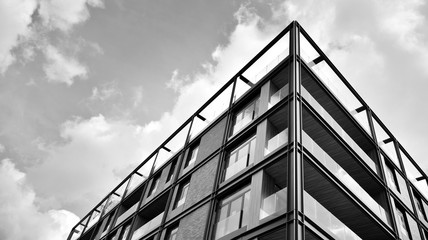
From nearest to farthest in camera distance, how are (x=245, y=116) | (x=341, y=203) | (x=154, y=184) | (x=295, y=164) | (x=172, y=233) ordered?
(x=295, y=164)
(x=341, y=203)
(x=172, y=233)
(x=245, y=116)
(x=154, y=184)

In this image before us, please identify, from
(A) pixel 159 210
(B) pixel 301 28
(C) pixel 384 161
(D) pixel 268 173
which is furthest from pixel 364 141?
(A) pixel 159 210

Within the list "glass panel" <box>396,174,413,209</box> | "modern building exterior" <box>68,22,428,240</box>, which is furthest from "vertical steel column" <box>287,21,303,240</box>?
"glass panel" <box>396,174,413,209</box>

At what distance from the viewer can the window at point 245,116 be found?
763 inches

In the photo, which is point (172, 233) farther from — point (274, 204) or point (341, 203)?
point (341, 203)

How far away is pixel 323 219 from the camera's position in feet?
43.3

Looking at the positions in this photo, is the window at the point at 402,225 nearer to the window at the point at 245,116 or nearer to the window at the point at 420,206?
the window at the point at 420,206

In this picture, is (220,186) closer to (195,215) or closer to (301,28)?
(195,215)

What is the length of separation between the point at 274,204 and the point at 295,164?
177 centimetres

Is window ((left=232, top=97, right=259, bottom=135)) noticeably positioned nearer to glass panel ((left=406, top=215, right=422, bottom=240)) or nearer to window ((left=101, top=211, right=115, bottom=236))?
glass panel ((left=406, top=215, right=422, bottom=240))

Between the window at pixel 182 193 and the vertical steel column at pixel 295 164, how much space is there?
9.01 meters

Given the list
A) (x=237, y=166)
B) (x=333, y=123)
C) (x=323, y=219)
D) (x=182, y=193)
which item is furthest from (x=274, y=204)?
(x=182, y=193)

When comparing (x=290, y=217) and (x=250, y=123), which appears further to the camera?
(x=250, y=123)

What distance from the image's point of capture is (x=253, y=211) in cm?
1372

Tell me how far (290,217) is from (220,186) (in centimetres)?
558
